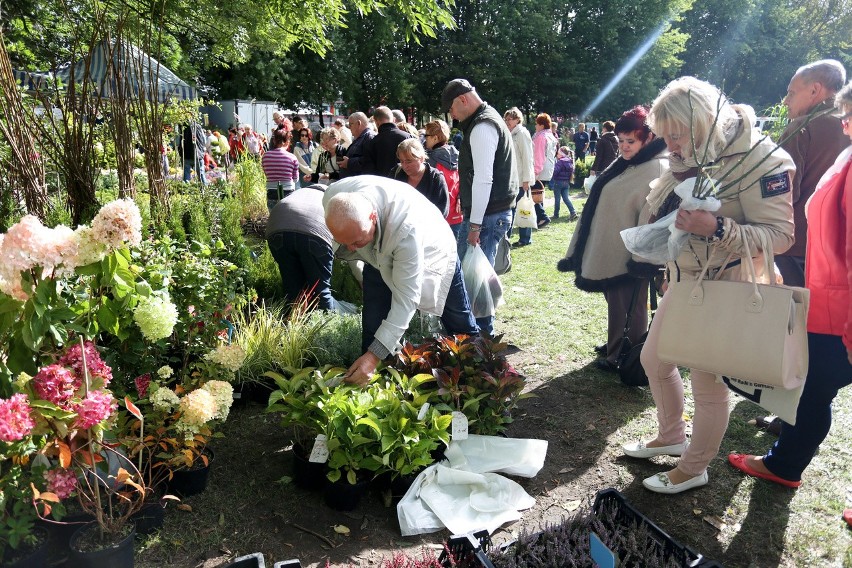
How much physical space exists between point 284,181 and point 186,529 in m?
5.83

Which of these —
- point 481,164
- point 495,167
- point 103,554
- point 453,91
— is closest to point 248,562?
point 103,554

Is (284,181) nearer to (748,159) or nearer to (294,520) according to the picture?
(294,520)

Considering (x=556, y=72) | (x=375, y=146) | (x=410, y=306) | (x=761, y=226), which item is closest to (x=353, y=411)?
(x=410, y=306)

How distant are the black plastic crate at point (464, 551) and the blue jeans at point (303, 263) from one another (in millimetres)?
2582

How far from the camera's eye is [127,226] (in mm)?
1864

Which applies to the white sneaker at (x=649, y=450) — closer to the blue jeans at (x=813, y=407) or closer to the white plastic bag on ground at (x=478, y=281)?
the blue jeans at (x=813, y=407)

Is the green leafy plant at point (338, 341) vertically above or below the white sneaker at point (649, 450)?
above

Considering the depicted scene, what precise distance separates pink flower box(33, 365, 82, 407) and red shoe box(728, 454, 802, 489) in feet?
9.97

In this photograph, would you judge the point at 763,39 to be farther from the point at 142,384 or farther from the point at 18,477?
the point at 18,477

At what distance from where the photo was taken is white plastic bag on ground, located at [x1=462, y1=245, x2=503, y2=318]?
4422 millimetres

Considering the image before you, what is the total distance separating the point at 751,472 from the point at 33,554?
316cm

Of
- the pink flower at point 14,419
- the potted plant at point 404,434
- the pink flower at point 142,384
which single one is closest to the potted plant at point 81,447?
the pink flower at point 14,419

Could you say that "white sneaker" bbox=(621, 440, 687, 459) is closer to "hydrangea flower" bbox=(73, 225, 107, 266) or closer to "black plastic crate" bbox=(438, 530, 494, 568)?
"black plastic crate" bbox=(438, 530, 494, 568)

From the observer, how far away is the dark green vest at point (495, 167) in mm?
4543
